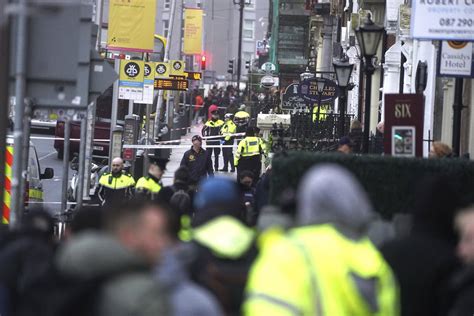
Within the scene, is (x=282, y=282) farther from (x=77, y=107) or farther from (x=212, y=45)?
(x=212, y=45)

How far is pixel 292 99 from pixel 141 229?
109 ft

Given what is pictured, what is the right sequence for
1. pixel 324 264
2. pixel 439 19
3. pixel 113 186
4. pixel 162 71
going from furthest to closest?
pixel 162 71 < pixel 113 186 < pixel 439 19 < pixel 324 264

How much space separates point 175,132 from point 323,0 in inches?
394

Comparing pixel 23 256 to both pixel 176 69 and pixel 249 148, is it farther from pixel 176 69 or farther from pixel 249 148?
pixel 176 69

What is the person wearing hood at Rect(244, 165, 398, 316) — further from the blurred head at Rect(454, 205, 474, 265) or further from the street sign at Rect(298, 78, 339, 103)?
the street sign at Rect(298, 78, 339, 103)

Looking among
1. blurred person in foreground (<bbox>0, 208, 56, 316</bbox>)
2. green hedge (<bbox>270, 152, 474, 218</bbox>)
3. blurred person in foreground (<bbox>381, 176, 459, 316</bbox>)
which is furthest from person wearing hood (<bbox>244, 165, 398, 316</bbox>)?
green hedge (<bbox>270, 152, 474, 218</bbox>)

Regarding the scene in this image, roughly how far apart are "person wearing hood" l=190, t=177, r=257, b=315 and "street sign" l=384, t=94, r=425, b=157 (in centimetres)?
822

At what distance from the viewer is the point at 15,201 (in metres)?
11.0

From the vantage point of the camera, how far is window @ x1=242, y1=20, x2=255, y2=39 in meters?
136

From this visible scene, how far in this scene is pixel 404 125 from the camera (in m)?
15.6

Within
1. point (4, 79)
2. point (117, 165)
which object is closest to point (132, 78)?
point (117, 165)

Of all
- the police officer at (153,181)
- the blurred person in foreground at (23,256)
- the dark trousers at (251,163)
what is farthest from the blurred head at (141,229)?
the dark trousers at (251,163)

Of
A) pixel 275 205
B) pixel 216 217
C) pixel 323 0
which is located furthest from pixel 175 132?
pixel 216 217

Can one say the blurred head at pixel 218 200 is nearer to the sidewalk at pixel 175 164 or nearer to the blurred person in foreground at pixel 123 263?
the blurred person in foreground at pixel 123 263
